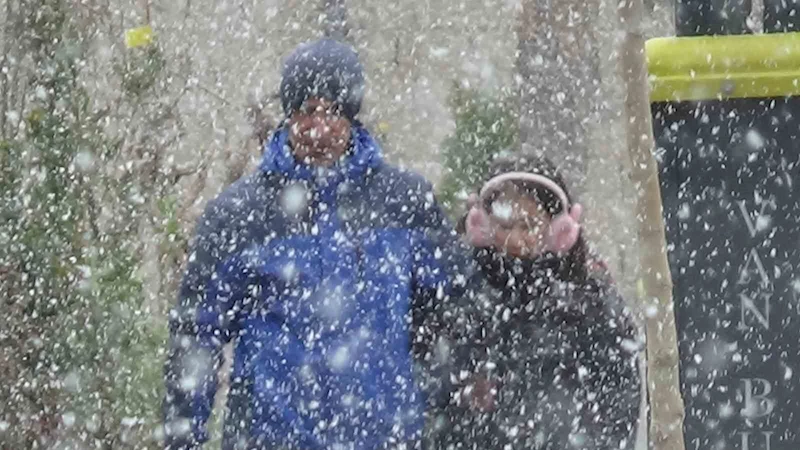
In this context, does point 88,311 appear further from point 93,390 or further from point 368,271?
point 368,271

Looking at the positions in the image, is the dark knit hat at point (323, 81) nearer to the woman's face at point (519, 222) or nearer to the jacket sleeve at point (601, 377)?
the woman's face at point (519, 222)

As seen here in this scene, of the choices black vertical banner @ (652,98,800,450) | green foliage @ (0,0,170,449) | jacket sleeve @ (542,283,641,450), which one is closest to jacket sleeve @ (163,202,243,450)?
jacket sleeve @ (542,283,641,450)

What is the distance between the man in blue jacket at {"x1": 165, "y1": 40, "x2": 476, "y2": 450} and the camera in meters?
2.99

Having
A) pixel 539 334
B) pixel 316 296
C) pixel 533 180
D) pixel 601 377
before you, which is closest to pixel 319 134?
pixel 316 296

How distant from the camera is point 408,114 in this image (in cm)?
1353

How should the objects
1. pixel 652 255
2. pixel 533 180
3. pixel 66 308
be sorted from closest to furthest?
pixel 533 180
pixel 652 255
pixel 66 308

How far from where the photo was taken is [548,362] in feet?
10.2

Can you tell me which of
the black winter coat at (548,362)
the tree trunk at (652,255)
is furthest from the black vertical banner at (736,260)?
the black winter coat at (548,362)

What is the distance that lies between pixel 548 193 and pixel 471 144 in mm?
5337

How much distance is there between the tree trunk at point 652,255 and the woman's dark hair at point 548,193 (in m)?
0.20

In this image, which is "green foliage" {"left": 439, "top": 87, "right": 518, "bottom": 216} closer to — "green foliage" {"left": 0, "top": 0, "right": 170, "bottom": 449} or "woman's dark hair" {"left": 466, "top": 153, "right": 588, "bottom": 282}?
"green foliage" {"left": 0, "top": 0, "right": 170, "bottom": 449}

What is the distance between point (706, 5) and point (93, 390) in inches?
118

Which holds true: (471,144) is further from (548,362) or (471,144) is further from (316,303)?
(316,303)

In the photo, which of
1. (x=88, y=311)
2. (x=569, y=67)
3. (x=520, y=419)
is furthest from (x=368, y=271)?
(x=569, y=67)
